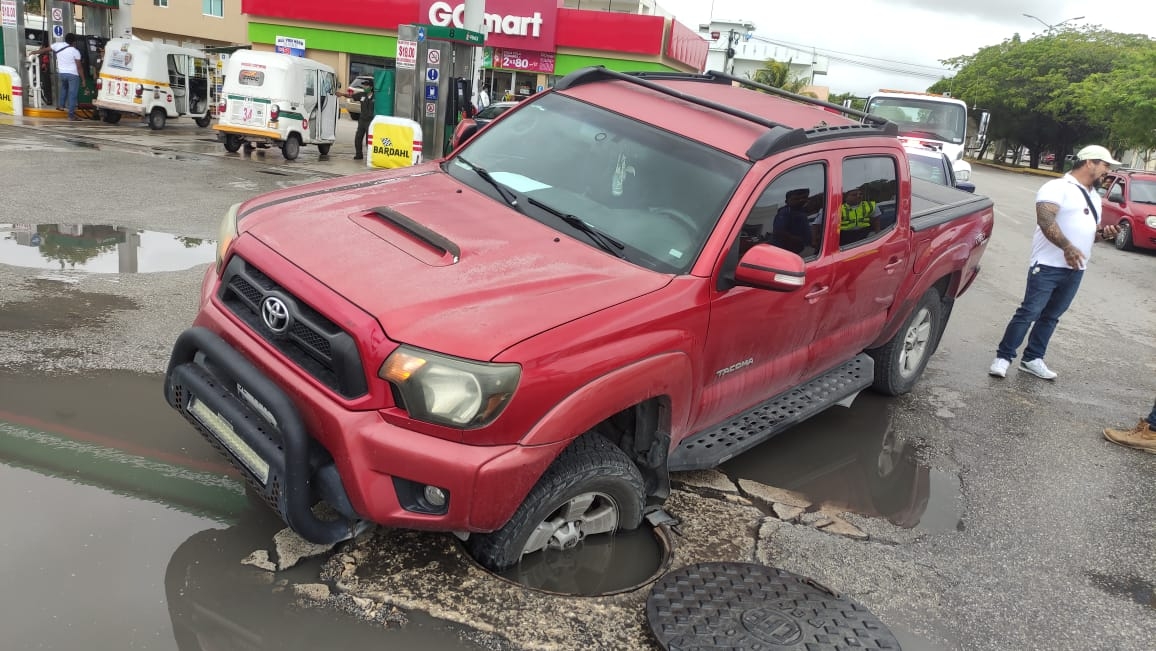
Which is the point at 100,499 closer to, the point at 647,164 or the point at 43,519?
the point at 43,519

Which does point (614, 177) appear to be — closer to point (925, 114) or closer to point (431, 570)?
point (431, 570)

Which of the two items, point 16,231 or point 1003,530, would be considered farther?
point 16,231

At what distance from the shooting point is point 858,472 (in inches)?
190

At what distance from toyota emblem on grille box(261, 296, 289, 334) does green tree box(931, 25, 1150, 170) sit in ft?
179

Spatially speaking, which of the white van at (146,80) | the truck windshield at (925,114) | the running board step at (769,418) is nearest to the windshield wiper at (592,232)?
the running board step at (769,418)

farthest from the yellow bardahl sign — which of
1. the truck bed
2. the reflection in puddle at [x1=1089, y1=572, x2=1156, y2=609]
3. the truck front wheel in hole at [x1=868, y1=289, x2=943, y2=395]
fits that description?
the reflection in puddle at [x1=1089, y1=572, x2=1156, y2=609]

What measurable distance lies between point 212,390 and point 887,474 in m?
3.68

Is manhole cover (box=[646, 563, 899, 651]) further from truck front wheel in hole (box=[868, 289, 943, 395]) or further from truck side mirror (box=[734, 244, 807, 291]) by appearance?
truck front wheel in hole (box=[868, 289, 943, 395])

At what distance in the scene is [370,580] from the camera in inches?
122

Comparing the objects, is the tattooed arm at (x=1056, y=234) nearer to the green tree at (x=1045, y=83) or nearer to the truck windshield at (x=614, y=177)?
the truck windshield at (x=614, y=177)

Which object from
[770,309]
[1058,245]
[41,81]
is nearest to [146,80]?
[41,81]

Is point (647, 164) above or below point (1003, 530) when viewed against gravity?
above

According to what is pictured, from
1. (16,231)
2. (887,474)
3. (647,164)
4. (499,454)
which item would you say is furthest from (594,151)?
(16,231)

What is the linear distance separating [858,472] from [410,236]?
3.02 m
